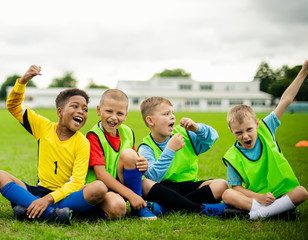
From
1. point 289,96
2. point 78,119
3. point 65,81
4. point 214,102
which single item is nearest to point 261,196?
point 289,96

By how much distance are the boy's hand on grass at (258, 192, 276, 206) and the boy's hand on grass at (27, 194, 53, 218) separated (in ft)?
6.11

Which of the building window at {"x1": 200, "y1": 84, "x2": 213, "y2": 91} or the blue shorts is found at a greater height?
the building window at {"x1": 200, "y1": 84, "x2": 213, "y2": 91}

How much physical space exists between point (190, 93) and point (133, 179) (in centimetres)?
5872

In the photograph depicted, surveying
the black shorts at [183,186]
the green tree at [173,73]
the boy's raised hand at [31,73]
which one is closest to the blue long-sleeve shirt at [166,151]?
the black shorts at [183,186]

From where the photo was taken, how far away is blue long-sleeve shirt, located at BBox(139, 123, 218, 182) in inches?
126

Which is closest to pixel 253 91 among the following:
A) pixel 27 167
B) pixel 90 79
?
pixel 90 79

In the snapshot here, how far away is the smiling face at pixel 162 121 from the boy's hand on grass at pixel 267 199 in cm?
109

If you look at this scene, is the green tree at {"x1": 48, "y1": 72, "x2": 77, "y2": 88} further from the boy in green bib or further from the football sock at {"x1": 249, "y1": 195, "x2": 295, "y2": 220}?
the football sock at {"x1": 249, "y1": 195, "x2": 295, "y2": 220}

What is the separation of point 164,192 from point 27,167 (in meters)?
3.68

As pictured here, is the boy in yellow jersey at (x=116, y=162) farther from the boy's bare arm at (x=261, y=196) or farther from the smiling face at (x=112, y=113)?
the boy's bare arm at (x=261, y=196)

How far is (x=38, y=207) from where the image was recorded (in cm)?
281

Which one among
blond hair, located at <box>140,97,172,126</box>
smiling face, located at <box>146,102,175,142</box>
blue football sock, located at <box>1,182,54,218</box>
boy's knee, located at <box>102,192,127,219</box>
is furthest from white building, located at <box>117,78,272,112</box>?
blue football sock, located at <box>1,182,54,218</box>

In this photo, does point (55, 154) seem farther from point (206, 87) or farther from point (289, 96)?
point (206, 87)

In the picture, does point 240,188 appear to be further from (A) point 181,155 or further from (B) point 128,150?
(B) point 128,150
